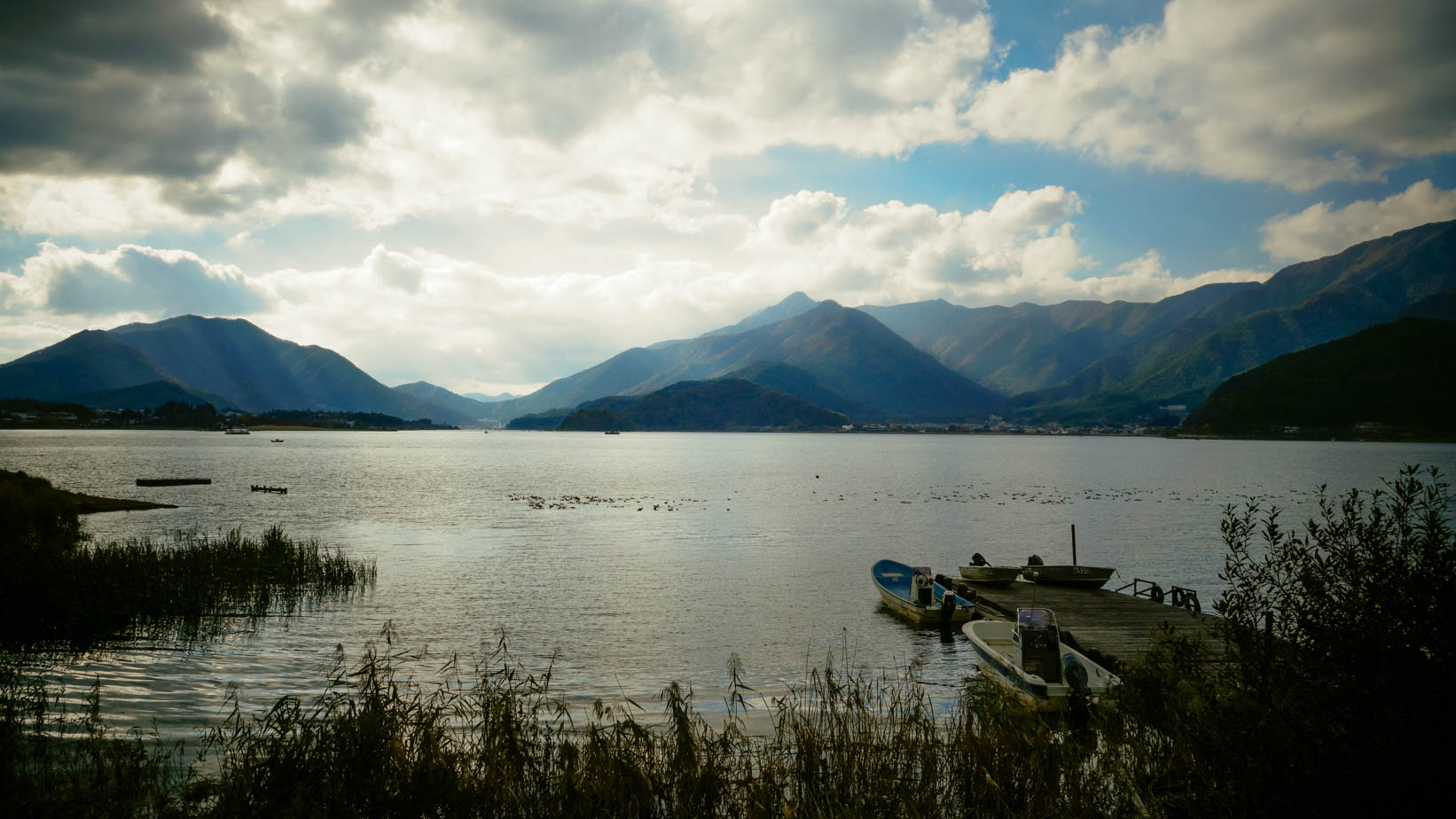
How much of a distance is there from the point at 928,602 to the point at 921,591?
1.60 feet

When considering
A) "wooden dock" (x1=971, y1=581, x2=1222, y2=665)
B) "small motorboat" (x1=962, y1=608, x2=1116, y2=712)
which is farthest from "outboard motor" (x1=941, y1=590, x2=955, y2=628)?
"small motorboat" (x1=962, y1=608, x2=1116, y2=712)

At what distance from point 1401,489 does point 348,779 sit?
46.4 ft

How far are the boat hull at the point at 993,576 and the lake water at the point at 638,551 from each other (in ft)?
17.8

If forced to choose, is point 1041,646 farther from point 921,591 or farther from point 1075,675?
point 921,591

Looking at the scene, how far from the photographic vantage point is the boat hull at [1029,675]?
1806 cm

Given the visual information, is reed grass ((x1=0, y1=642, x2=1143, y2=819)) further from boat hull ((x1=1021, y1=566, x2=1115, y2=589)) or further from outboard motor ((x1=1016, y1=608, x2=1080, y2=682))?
boat hull ((x1=1021, y1=566, x2=1115, y2=589))

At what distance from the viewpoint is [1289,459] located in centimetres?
16638

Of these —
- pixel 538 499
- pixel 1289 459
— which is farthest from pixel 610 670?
pixel 1289 459

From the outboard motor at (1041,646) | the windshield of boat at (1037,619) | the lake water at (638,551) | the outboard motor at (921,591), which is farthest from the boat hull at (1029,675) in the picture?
the outboard motor at (921,591)

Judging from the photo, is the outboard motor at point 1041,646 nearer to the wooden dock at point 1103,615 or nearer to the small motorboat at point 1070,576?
the wooden dock at point 1103,615

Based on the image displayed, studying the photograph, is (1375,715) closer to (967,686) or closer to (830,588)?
(967,686)

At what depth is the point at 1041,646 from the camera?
1914cm

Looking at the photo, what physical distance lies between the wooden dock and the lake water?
3.81 metres

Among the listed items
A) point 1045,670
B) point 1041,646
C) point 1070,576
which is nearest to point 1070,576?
point 1070,576
